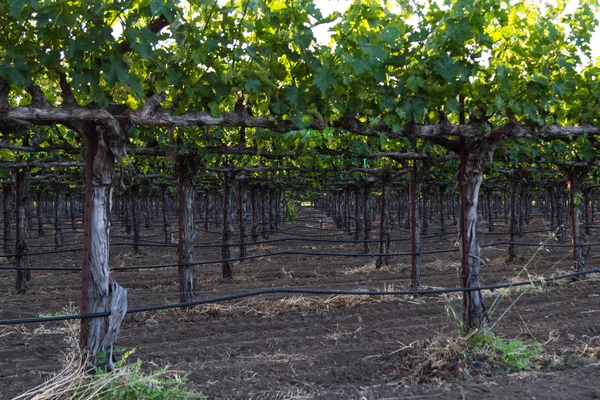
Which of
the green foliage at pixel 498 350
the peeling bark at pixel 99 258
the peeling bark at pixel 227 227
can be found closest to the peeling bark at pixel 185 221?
the peeling bark at pixel 227 227

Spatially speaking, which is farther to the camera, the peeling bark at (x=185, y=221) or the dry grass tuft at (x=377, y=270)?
the dry grass tuft at (x=377, y=270)

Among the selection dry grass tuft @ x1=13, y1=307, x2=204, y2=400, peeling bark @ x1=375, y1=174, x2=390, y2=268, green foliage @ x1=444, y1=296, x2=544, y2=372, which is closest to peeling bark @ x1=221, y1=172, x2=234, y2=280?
peeling bark @ x1=375, y1=174, x2=390, y2=268

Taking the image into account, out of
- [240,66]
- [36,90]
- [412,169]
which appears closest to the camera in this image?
[36,90]

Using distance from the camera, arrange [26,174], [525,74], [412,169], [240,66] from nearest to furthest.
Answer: [240,66] → [525,74] → [412,169] → [26,174]

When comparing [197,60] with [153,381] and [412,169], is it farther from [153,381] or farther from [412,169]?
[412,169]

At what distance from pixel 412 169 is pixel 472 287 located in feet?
14.4

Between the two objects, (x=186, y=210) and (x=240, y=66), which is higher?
(x=240, y=66)

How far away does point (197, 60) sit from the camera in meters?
3.79

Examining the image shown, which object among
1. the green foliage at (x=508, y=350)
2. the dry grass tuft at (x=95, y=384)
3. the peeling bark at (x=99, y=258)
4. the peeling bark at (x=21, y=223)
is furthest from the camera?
the peeling bark at (x=21, y=223)

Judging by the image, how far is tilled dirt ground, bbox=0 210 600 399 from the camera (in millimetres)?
4723

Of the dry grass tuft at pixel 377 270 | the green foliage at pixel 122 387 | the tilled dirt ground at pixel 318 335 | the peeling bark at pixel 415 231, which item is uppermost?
the peeling bark at pixel 415 231

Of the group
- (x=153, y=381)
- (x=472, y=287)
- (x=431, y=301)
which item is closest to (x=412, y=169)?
(x=431, y=301)

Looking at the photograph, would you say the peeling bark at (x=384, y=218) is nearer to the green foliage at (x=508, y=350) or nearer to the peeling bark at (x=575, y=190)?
the peeling bark at (x=575, y=190)

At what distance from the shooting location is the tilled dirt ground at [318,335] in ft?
15.5
